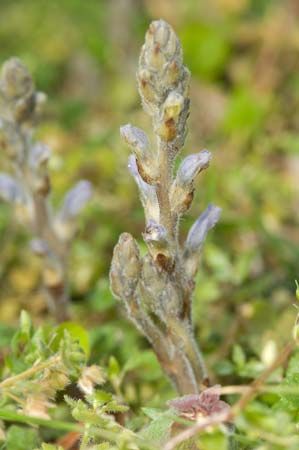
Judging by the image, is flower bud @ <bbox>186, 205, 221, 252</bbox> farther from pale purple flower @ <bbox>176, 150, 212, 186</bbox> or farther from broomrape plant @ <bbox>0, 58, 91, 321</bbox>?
broomrape plant @ <bbox>0, 58, 91, 321</bbox>

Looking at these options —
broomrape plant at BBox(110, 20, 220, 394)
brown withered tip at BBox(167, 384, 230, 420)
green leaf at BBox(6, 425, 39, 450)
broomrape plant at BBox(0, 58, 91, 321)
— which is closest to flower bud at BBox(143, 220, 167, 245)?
broomrape plant at BBox(110, 20, 220, 394)

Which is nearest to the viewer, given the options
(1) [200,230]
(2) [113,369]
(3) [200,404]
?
(3) [200,404]

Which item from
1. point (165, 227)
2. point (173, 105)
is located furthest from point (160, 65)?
point (165, 227)

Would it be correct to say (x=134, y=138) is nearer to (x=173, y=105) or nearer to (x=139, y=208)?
(x=173, y=105)

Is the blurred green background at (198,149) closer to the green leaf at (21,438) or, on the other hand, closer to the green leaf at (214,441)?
the green leaf at (21,438)

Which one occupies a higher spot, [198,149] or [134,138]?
[198,149]

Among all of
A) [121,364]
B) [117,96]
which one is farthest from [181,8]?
[121,364]

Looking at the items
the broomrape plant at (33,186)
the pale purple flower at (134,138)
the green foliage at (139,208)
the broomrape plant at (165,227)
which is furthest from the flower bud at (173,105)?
the broomrape plant at (33,186)
